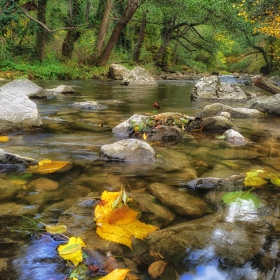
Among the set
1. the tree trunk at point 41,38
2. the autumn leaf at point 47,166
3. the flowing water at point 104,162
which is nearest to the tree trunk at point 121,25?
the tree trunk at point 41,38

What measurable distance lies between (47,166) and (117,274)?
1606 millimetres

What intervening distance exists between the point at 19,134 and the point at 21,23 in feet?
48.1

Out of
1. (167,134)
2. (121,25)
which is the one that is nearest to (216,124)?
(167,134)

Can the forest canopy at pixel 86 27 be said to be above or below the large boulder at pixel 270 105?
above

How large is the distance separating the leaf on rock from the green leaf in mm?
1054

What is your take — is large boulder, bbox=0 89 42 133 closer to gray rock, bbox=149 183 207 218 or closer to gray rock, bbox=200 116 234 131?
gray rock, bbox=200 116 234 131

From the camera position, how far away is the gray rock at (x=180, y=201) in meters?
1.98

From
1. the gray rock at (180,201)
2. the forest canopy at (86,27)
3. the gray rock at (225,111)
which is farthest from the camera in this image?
the forest canopy at (86,27)

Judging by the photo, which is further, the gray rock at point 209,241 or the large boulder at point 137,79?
the large boulder at point 137,79

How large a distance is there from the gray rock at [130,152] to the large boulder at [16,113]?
1.66 meters

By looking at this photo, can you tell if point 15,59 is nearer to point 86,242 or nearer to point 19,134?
point 19,134

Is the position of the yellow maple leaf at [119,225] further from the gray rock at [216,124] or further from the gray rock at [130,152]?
the gray rock at [216,124]

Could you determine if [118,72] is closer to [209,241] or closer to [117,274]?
[209,241]

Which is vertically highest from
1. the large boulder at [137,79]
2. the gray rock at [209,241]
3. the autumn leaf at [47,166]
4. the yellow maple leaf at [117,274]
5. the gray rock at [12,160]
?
the yellow maple leaf at [117,274]
